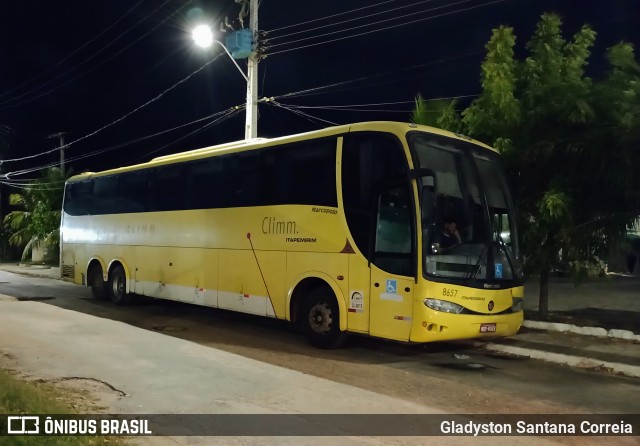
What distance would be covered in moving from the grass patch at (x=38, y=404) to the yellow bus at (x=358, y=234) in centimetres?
437

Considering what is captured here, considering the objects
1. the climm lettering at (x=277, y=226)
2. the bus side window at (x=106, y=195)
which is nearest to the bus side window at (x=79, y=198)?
the bus side window at (x=106, y=195)

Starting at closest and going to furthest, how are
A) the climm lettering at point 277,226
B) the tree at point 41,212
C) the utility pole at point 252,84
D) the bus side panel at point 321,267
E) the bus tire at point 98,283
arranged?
the bus side panel at point 321,267
the climm lettering at point 277,226
the bus tire at point 98,283
the utility pole at point 252,84
the tree at point 41,212

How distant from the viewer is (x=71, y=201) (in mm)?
18312

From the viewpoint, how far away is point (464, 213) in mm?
9016

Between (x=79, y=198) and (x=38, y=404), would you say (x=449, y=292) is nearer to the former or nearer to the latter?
(x=38, y=404)

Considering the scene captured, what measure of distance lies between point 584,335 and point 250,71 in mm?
11548

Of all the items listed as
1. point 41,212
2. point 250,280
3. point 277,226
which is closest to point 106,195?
point 250,280

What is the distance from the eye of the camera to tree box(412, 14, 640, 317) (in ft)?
35.2

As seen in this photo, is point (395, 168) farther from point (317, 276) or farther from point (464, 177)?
point (317, 276)

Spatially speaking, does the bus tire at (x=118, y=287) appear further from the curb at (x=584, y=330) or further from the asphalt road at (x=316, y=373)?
the curb at (x=584, y=330)

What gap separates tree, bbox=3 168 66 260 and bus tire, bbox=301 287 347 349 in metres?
27.4

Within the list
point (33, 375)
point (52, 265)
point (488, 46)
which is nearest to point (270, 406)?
point (33, 375)

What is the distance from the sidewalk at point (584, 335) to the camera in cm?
931

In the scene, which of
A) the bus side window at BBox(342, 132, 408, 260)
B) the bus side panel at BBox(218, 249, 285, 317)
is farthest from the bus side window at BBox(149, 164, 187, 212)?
the bus side window at BBox(342, 132, 408, 260)
